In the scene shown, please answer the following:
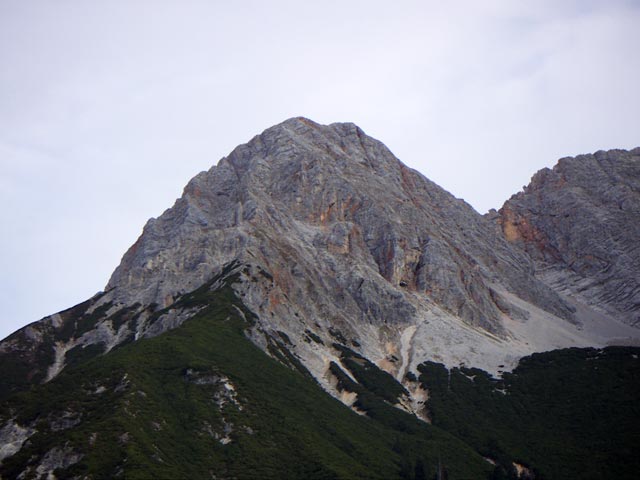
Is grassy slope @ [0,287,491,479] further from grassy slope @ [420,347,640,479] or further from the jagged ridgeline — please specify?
grassy slope @ [420,347,640,479]

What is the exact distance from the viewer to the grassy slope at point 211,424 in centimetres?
11156

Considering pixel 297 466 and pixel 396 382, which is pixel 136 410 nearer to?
pixel 297 466

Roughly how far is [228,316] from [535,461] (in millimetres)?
75537

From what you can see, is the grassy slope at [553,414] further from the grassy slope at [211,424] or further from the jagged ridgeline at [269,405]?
the grassy slope at [211,424]

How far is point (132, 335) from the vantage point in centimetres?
18212

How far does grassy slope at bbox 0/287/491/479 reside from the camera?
4392 inches

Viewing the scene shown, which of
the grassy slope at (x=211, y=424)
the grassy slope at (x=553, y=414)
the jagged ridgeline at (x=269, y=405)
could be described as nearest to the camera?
the grassy slope at (x=211, y=424)

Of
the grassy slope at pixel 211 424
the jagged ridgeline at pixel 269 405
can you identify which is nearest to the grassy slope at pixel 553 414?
the jagged ridgeline at pixel 269 405

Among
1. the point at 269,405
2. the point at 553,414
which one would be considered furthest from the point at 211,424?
the point at 553,414

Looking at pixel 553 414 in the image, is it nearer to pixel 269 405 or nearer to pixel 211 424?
pixel 269 405

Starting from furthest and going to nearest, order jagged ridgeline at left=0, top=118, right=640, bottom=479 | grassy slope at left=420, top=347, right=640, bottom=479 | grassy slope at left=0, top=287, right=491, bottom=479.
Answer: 1. grassy slope at left=420, top=347, right=640, bottom=479
2. jagged ridgeline at left=0, top=118, right=640, bottom=479
3. grassy slope at left=0, top=287, right=491, bottom=479

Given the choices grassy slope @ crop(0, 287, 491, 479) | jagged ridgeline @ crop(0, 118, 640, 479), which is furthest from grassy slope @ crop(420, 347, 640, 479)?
grassy slope @ crop(0, 287, 491, 479)

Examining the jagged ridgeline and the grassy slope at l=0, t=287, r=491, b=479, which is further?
the jagged ridgeline

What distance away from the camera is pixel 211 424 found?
126875mm
